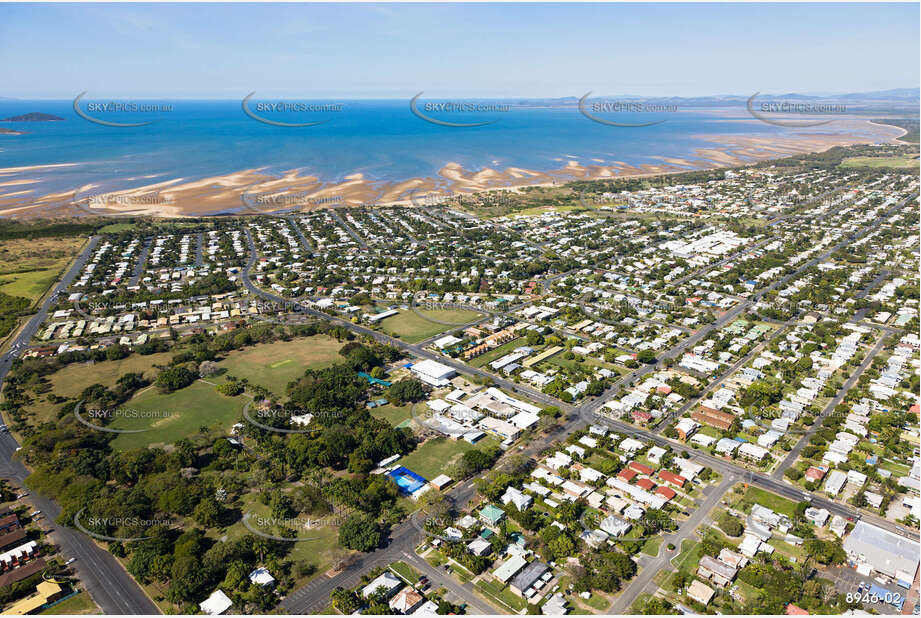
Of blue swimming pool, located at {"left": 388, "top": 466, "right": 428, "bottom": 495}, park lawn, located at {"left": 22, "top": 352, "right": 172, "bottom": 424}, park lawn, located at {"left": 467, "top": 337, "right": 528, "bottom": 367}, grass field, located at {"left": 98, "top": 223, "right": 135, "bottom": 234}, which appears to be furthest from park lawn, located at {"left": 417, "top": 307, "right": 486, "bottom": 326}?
grass field, located at {"left": 98, "top": 223, "right": 135, "bottom": 234}

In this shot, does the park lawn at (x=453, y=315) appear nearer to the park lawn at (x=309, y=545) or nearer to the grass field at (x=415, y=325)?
the grass field at (x=415, y=325)

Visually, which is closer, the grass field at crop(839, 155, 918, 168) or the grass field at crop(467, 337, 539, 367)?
the grass field at crop(467, 337, 539, 367)

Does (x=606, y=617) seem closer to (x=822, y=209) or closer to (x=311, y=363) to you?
(x=311, y=363)

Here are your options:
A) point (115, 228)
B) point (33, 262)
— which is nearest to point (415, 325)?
point (33, 262)

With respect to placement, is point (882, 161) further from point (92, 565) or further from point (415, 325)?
point (92, 565)

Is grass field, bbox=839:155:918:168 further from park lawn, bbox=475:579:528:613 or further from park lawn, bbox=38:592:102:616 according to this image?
park lawn, bbox=38:592:102:616

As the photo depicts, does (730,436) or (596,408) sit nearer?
(730,436)

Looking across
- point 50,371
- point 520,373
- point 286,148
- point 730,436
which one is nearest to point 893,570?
point 730,436
